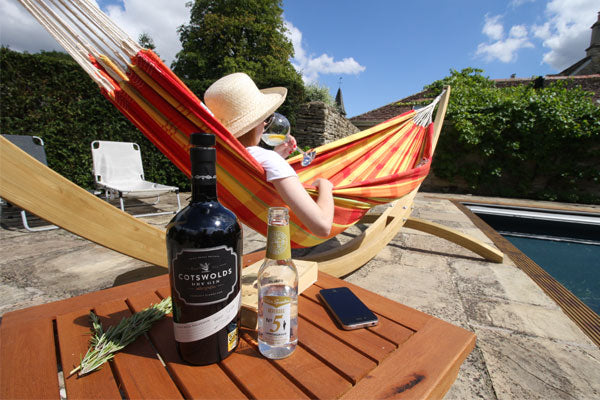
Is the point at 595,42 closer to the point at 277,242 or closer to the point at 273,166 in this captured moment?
the point at 273,166

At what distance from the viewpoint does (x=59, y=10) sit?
952mm

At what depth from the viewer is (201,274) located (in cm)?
53

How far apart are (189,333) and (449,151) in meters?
9.08

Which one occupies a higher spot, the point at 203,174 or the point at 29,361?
the point at 203,174

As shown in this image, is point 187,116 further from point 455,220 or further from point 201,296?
point 455,220

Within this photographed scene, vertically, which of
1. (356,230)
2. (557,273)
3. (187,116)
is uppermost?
(187,116)

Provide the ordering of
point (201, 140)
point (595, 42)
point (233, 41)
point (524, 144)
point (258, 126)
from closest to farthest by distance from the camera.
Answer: point (201, 140) → point (258, 126) → point (524, 144) → point (233, 41) → point (595, 42)

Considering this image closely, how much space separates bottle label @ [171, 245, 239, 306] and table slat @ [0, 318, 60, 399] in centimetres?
29

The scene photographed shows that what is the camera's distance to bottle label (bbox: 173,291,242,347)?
1.77 feet

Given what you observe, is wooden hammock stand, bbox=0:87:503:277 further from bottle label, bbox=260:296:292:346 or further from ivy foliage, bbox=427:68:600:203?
ivy foliage, bbox=427:68:600:203

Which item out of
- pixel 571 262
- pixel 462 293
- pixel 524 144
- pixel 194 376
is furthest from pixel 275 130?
pixel 524 144

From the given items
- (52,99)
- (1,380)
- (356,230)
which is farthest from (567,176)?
(52,99)

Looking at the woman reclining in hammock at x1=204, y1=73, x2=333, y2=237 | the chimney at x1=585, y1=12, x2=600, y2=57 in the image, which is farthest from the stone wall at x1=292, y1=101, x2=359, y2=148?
the chimney at x1=585, y1=12, x2=600, y2=57

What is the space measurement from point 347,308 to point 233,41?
1665cm
